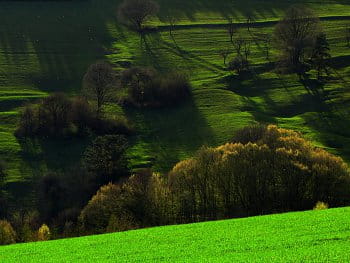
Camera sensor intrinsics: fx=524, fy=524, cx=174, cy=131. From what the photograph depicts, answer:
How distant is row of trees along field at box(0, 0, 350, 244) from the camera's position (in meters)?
58.9

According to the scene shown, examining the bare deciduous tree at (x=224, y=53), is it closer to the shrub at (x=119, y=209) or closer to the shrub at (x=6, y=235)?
the shrub at (x=119, y=209)

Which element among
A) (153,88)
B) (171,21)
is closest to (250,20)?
(171,21)

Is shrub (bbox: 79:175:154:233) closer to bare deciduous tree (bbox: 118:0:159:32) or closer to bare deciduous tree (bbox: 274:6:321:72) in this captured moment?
bare deciduous tree (bbox: 274:6:321:72)

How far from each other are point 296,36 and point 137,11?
148 ft

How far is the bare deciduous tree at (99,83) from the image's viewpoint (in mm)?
100238

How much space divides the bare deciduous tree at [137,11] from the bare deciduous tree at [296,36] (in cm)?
3710

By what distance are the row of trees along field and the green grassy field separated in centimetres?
367

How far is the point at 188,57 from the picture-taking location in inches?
5128

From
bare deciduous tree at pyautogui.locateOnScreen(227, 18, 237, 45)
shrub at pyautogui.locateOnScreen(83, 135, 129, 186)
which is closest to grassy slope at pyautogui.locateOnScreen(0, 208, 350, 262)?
shrub at pyautogui.locateOnScreen(83, 135, 129, 186)

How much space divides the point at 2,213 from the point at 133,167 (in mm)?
20957

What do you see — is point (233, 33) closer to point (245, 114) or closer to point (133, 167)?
point (245, 114)

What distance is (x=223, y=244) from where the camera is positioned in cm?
2886

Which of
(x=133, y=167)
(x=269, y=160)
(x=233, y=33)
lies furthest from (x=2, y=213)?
(x=233, y=33)

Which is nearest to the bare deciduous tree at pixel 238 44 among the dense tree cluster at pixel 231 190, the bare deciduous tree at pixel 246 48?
the bare deciduous tree at pixel 246 48
